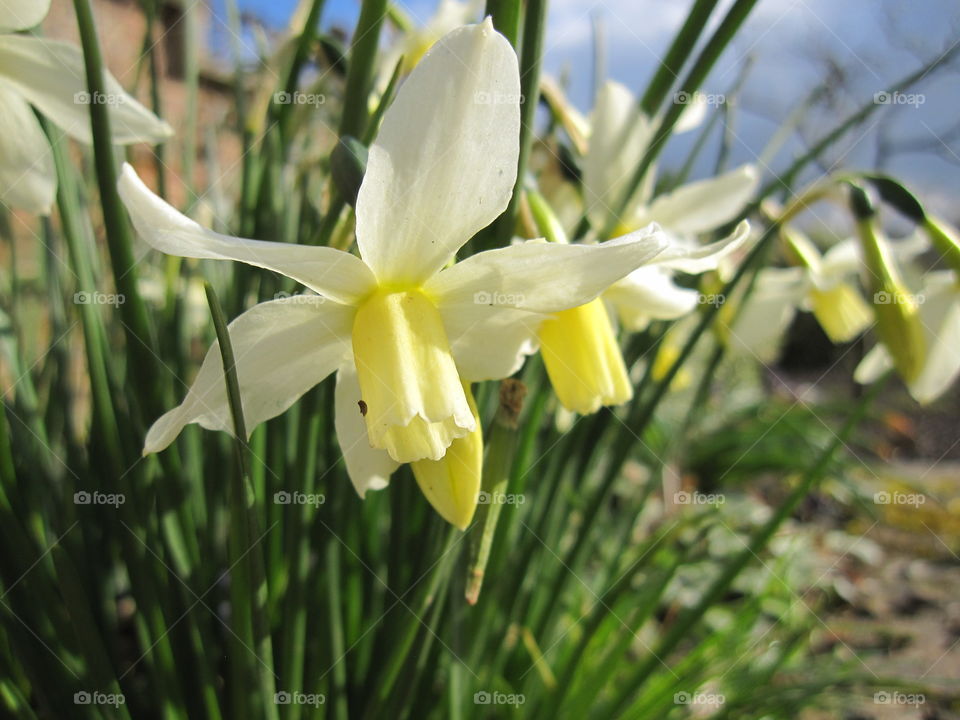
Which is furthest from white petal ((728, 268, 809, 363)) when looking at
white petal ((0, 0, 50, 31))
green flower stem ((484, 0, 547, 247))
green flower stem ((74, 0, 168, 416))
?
white petal ((0, 0, 50, 31))

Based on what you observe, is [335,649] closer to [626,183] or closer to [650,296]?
[650,296]

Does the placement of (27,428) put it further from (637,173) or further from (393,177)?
(637,173)

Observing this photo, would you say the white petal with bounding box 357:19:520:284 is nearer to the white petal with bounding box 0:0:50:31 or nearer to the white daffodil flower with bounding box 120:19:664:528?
the white daffodil flower with bounding box 120:19:664:528
